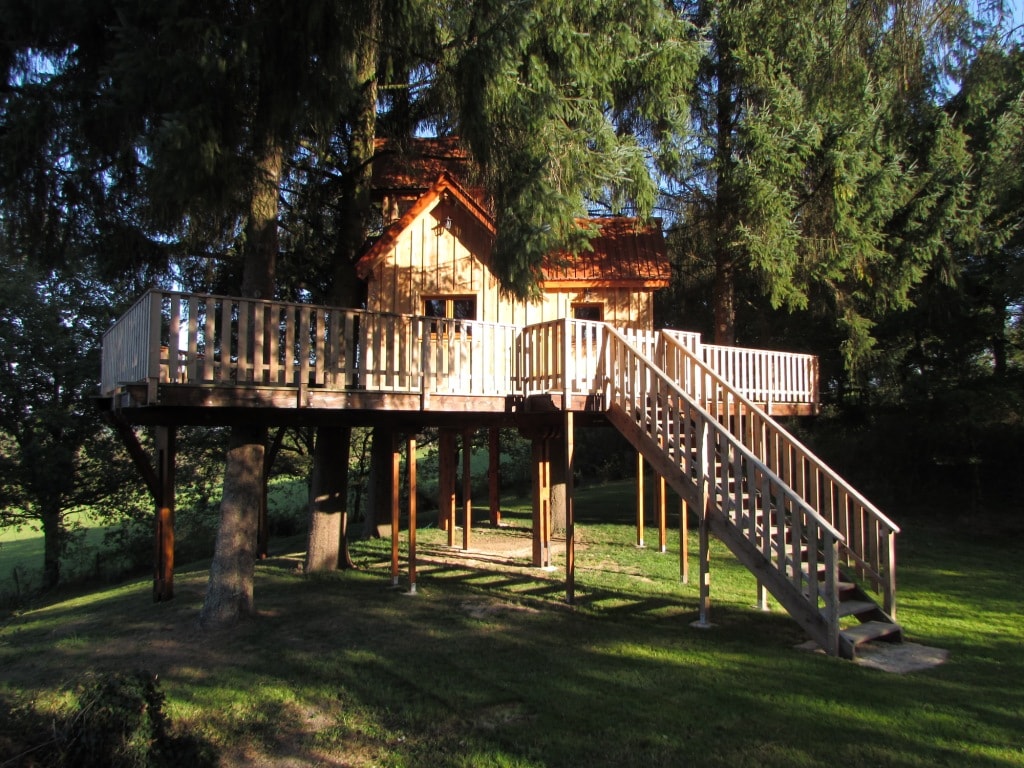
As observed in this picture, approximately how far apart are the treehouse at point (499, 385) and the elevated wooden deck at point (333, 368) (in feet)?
0.08

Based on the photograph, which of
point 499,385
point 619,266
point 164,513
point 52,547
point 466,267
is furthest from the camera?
point 52,547

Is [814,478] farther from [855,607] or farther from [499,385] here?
[499,385]

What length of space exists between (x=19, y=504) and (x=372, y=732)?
18195 mm

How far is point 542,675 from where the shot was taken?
655 cm

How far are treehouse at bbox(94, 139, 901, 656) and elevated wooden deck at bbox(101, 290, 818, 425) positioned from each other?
0.08 feet

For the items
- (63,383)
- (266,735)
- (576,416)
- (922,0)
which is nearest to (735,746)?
(266,735)

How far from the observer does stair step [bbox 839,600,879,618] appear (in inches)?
288

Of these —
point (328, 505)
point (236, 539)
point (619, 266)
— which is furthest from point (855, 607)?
point (619, 266)

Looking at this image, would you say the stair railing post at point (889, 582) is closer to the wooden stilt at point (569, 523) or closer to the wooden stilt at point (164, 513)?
the wooden stilt at point (569, 523)

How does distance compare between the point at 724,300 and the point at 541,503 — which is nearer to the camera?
the point at 541,503

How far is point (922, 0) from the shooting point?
573 cm

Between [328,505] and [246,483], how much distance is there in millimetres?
3318

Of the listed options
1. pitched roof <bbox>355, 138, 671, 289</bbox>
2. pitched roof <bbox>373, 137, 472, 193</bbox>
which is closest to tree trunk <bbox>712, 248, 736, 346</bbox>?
pitched roof <bbox>355, 138, 671, 289</bbox>

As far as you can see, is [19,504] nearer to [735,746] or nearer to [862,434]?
[735,746]
